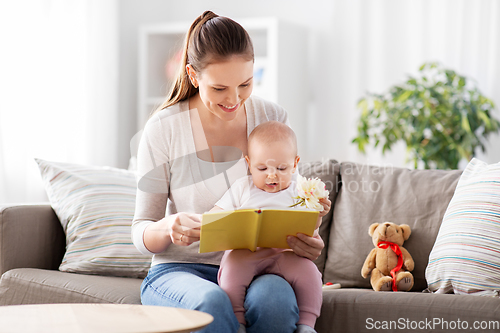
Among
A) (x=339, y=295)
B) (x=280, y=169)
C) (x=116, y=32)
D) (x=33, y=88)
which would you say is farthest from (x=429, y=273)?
(x=116, y=32)

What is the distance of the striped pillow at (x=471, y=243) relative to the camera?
1.50 meters

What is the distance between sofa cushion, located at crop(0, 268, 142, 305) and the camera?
1.60 meters

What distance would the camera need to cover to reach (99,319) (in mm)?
1035

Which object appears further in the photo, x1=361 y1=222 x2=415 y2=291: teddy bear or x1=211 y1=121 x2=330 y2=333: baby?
x1=361 y1=222 x2=415 y2=291: teddy bear

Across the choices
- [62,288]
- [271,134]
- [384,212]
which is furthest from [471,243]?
[62,288]

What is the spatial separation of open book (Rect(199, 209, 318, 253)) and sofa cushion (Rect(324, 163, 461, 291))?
608 mm

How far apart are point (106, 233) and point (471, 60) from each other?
2.45m

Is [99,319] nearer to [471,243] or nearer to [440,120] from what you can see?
[471,243]

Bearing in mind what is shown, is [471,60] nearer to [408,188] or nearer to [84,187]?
[408,188]

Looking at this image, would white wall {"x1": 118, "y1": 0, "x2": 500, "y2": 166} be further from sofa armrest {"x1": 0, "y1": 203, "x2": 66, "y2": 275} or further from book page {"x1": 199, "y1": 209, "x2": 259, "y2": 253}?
book page {"x1": 199, "y1": 209, "x2": 259, "y2": 253}

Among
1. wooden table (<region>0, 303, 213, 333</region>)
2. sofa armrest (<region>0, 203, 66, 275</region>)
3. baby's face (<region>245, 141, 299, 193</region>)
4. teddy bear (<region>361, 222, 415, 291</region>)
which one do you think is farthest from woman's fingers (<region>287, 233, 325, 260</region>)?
sofa armrest (<region>0, 203, 66, 275</region>)

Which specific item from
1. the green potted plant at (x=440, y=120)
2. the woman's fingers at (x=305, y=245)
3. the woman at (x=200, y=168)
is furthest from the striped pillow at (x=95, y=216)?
the green potted plant at (x=440, y=120)

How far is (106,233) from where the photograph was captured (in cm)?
189

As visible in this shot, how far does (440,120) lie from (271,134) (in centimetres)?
177
